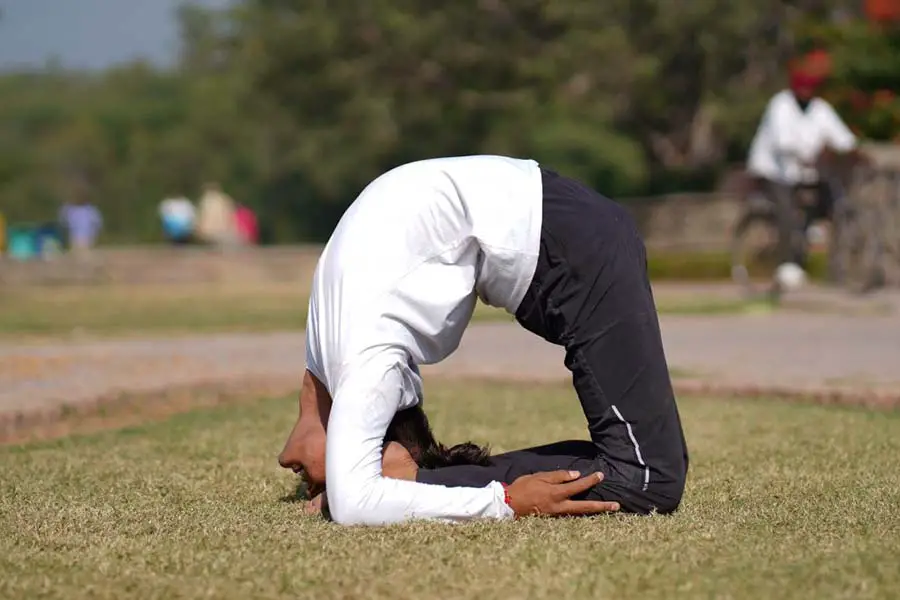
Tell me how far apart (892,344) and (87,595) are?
9.03 m

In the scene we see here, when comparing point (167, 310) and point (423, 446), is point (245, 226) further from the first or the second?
point (423, 446)

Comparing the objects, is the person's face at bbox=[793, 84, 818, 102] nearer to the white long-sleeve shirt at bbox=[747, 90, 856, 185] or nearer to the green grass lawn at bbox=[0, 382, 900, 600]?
the white long-sleeve shirt at bbox=[747, 90, 856, 185]

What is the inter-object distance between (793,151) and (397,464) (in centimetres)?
1179

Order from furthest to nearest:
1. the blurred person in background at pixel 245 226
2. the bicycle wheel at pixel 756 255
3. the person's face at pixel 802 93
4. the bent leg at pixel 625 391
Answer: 1. the blurred person in background at pixel 245 226
2. the bicycle wheel at pixel 756 255
3. the person's face at pixel 802 93
4. the bent leg at pixel 625 391

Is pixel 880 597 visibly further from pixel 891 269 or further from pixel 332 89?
pixel 332 89

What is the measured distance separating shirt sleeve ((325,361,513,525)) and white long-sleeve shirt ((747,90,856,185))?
11.8 metres

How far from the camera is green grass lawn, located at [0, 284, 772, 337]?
15.9 meters

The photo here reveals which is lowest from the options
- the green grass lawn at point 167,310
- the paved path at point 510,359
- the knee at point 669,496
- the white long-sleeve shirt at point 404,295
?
Answer: the green grass lawn at point 167,310

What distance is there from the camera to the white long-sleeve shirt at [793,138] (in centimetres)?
1599

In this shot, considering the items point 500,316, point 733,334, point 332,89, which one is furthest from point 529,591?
point 332,89

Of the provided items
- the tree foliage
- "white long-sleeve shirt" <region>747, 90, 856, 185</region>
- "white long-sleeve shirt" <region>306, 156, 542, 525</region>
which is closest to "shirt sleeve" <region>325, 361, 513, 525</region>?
"white long-sleeve shirt" <region>306, 156, 542, 525</region>

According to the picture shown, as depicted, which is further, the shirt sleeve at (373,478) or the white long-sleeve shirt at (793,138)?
the white long-sleeve shirt at (793,138)

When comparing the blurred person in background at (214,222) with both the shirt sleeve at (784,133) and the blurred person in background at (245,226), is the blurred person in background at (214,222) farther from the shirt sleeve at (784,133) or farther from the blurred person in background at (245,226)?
the shirt sleeve at (784,133)

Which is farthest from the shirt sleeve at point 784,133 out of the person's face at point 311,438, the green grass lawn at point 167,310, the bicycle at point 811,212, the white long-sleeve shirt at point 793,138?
the person's face at point 311,438
